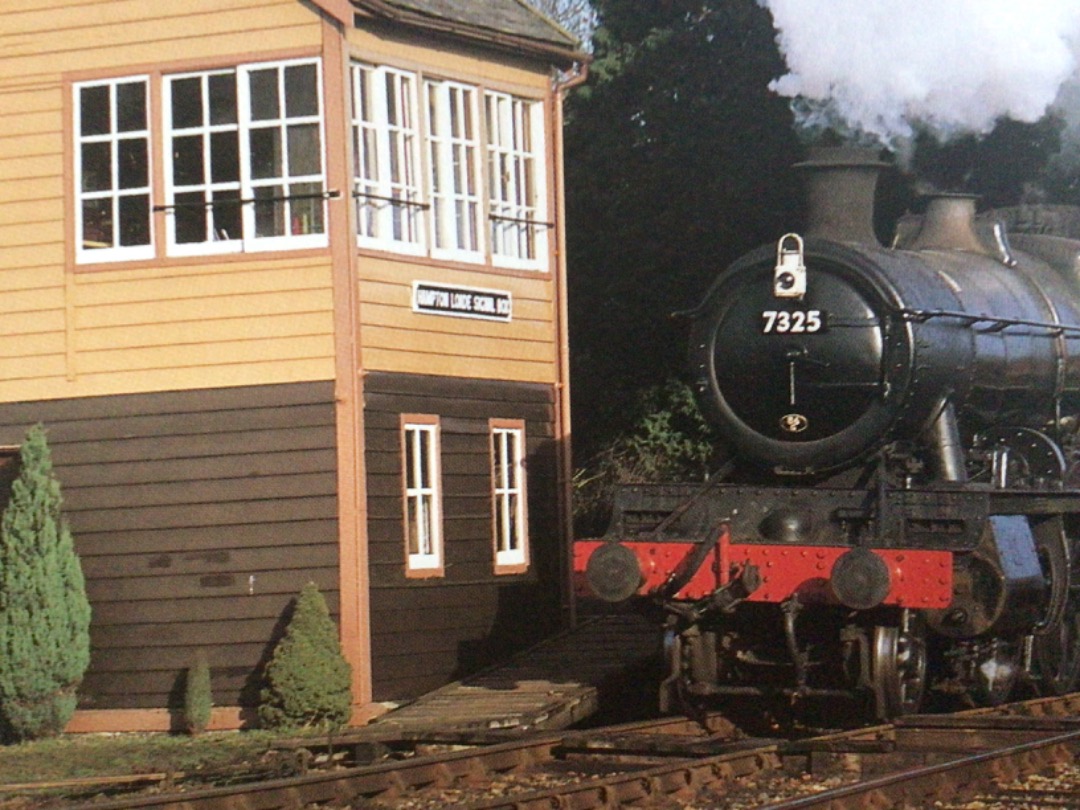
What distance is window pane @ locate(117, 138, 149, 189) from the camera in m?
14.8

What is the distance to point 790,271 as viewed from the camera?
12.1m

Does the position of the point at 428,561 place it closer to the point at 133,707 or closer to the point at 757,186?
the point at 133,707

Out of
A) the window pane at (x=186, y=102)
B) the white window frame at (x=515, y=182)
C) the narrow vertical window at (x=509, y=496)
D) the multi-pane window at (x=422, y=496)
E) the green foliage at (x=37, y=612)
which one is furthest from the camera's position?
the white window frame at (x=515, y=182)

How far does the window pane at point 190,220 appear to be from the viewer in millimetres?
14711

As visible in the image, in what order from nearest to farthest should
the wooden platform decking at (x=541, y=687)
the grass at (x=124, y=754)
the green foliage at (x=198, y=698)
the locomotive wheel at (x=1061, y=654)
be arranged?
the grass at (x=124, y=754)
the wooden platform decking at (x=541, y=687)
the locomotive wheel at (x=1061, y=654)
the green foliage at (x=198, y=698)

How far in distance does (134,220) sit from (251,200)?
3.43ft

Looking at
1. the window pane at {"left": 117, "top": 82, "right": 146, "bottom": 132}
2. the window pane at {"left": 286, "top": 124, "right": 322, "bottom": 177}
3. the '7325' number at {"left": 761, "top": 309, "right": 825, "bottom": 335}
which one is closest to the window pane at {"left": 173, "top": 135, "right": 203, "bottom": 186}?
the window pane at {"left": 117, "top": 82, "right": 146, "bottom": 132}

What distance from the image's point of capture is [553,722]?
41.8ft

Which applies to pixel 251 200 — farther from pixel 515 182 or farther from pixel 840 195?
pixel 840 195

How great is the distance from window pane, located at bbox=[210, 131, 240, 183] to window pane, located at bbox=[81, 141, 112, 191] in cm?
85

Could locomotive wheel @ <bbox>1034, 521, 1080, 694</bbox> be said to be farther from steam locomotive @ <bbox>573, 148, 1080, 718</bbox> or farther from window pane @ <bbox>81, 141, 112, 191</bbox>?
window pane @ <bbox>81, 141, 112, 191</bbox>

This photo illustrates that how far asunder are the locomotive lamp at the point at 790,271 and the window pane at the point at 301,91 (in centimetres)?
394

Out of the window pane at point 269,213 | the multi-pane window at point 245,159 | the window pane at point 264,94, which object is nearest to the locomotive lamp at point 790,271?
the multi-pane window at point 245,159

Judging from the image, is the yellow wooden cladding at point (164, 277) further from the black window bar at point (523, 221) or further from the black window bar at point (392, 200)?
the black window bar at point (523, 221)
